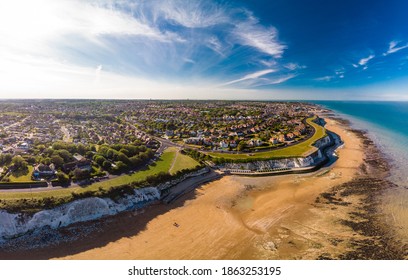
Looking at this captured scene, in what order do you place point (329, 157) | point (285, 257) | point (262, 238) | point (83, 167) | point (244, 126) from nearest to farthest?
point (285, 257) → point (262, 238) → point (83, 167) → point (329, 157) → point (244, 126)

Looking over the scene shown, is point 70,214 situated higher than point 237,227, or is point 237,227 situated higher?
point 70,214

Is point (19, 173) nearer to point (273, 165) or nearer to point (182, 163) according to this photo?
point (182, 163)

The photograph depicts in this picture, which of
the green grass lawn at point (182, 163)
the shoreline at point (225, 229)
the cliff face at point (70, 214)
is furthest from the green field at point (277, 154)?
the cliff face at point (70, 214)

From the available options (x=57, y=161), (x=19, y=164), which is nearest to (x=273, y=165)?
(x=57, y=161)

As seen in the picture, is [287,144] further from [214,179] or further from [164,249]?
[164,249]

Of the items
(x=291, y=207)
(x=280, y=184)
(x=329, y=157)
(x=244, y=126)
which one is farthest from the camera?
(x=244, y=126)

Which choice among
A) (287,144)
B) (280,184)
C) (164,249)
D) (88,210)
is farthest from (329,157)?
(88,210)

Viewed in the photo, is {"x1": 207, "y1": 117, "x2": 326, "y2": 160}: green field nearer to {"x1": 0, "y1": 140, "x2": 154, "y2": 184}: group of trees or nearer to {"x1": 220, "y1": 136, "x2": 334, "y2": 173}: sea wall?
{"x1": 220, "y1": 136, "x2": 334, "y2": 173}: sea wall
